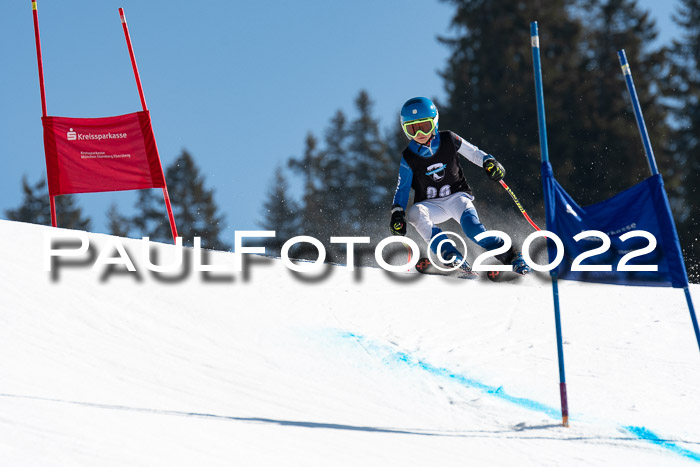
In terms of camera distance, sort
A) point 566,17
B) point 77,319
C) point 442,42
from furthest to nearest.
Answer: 1. point 442,42
2. point 566,17
3. point 77,319

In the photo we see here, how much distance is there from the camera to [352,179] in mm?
32531

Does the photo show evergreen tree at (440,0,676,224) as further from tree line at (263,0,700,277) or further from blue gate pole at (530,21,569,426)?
blue gate pole at (530,21,569,426)

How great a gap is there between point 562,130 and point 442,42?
667 centimetres

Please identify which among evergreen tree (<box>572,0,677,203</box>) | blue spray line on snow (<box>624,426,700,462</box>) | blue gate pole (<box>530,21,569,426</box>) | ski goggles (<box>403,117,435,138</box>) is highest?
evergreen tree (<box>572,0,677,203</box>)

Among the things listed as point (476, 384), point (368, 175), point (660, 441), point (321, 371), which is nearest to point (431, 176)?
point (476, 384)

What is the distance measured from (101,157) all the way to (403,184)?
4.71 m

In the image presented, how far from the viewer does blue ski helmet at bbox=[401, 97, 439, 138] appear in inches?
234

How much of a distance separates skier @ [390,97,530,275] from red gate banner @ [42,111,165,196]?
4.16 meters

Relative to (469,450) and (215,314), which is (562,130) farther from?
(469,450)

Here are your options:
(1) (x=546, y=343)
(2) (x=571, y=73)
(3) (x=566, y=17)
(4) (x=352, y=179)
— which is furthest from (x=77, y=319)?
(4) (x=352, y=179)

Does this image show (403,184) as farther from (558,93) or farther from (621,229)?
(558,93)

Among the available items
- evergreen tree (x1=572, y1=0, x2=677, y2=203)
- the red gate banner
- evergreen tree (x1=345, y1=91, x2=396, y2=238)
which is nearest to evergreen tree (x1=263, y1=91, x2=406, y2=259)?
evergreen tree (x1=345, y1=91, x2=396, y2=238)

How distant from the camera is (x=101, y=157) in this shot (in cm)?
909

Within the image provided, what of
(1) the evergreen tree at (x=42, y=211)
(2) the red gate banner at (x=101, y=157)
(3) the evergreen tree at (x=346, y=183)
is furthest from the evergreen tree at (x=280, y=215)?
(2) the red gate banner at (x=101, y=157)
